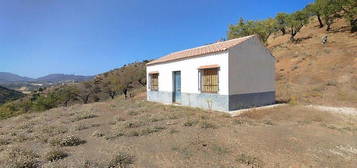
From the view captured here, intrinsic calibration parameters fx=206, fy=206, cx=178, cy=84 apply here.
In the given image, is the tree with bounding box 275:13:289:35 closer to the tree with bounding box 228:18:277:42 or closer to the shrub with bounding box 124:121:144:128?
the tree with bounding box 228:18:277:42

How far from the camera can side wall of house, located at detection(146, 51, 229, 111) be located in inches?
402

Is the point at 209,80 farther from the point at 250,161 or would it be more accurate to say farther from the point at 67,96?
the point at 67,96

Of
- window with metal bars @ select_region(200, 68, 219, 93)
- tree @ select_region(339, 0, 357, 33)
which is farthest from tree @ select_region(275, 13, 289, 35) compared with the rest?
window with metal bars @ select_region(200, 68, 219, 93)

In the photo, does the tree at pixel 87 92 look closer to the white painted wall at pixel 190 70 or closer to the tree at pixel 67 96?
the tree at pixel 67 96

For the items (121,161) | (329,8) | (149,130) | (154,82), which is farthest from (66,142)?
(329,8)

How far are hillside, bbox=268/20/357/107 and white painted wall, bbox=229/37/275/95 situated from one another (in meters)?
2.45

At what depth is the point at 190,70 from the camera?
12227 mm

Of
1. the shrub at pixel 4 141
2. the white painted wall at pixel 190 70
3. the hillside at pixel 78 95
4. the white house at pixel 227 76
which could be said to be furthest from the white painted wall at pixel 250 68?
the hillside at pixel 78 95

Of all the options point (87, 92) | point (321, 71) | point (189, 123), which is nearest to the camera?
point (189, 123)

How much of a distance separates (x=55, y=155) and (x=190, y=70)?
8.81 meters

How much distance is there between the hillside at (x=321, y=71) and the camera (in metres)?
13.9

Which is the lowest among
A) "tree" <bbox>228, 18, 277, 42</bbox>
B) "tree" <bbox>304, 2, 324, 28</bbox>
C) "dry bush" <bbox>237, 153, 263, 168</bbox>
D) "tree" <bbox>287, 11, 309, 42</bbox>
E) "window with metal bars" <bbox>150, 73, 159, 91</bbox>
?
"dry bush" <bbox>237, 153, 263, 168</bbox>

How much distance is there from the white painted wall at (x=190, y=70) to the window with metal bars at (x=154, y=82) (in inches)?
19.9

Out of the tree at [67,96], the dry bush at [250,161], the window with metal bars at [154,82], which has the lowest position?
the tree at [67,96]
